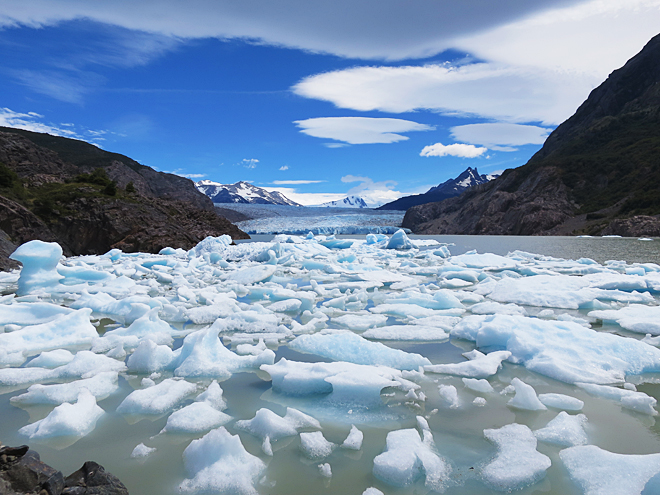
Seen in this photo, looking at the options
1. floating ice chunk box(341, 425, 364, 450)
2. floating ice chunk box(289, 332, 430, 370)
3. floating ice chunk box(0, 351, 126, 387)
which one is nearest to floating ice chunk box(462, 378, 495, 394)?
floating ice chunk box(289, 332, 430, 370)

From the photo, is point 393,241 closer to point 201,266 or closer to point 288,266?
point 288,266

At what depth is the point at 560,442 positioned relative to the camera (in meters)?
2.13

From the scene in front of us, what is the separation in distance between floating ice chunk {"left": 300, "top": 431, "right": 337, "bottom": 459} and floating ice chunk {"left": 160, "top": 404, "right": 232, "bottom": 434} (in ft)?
1.90

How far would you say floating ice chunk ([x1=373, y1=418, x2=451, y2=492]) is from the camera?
5.91ft

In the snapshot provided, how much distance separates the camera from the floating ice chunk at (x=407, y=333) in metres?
4.16

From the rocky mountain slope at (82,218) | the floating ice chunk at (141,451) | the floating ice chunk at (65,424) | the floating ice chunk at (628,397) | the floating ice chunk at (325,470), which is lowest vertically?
the floating ice chunk at (628,397)

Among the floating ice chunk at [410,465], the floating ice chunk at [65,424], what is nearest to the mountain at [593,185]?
the floating ice chunk at [410,465]

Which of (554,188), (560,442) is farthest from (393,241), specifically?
(554,188)

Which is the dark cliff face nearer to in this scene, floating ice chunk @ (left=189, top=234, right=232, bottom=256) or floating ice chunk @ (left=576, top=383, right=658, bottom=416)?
floating ice chunk @ (left=189, top=234, right=232, bottom=256)

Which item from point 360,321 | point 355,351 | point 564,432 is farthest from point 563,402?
point 360,321

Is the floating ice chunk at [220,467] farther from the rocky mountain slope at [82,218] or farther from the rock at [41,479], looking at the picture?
the rocky mountain slope at [82,218]

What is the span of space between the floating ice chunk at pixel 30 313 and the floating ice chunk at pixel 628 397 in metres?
5.51

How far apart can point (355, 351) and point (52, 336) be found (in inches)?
124

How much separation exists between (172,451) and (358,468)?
976mm
